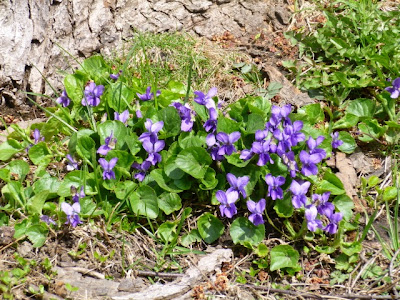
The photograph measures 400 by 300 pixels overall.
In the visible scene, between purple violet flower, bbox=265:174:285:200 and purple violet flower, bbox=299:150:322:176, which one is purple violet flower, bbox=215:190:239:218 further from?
purple violet flower, bbox=299:150:322:176

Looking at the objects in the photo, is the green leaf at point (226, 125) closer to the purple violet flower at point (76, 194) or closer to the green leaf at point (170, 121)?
the green leaf at point (170, 121)

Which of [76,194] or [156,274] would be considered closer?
[156,274]

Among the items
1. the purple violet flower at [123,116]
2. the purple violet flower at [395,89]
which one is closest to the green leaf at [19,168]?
the purple violet flower at [123,116]

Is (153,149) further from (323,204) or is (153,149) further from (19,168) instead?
(323,204)

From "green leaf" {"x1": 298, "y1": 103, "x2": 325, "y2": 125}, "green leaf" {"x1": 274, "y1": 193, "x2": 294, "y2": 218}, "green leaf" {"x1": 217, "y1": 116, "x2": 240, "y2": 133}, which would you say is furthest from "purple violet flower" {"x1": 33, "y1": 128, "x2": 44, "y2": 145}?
"green leaf" {"x1": 298, "y1": 103, "x2": 325, "y2": 125}

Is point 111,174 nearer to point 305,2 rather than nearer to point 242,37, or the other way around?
point 242,37

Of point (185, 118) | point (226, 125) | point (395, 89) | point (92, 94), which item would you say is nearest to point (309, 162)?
point (226, 125)
